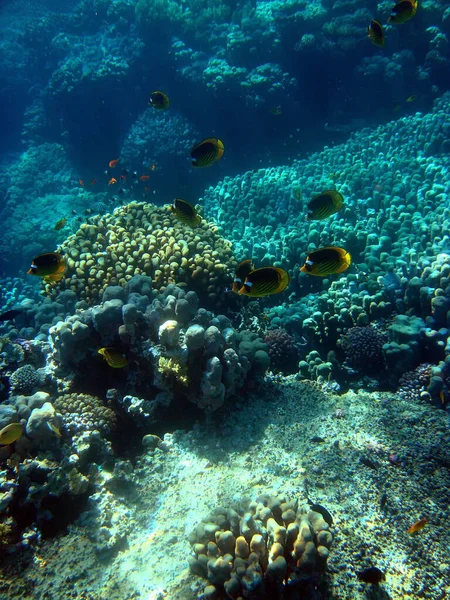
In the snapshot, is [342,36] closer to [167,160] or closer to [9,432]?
[167,160]

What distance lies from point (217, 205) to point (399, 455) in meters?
8.65

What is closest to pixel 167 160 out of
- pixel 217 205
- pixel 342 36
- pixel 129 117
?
pixel 129 117

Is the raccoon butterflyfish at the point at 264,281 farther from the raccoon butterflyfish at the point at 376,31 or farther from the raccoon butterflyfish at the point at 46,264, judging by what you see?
the raccoon butterflyfish at the point at 376,31

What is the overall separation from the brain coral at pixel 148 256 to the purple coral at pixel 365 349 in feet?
7.11

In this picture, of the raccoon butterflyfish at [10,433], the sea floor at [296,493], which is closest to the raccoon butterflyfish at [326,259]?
the sea floor at [296,493]

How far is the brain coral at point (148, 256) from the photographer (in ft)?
18.4

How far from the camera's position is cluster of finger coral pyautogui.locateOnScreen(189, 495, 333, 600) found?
95.4 inches

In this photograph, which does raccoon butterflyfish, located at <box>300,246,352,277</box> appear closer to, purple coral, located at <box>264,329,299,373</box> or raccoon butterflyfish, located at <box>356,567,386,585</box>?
purple coral, located at <box>264,329,299,373</box>

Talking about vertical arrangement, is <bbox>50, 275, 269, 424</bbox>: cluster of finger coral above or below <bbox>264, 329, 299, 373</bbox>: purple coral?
above

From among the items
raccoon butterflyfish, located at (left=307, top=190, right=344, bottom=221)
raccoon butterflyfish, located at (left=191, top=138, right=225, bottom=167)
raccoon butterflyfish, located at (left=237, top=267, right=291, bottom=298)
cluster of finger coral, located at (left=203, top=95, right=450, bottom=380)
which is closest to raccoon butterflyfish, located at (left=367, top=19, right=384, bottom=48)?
cluster of finger coral, located at (left=203, top=95, right=450, bottom=380)

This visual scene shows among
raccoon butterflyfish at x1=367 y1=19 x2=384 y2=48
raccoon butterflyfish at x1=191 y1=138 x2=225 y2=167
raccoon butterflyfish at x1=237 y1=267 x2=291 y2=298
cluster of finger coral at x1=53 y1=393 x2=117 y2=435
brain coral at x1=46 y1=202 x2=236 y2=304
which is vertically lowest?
cluster of finger coral at x1=53 y1=393 x2=117 y2=435

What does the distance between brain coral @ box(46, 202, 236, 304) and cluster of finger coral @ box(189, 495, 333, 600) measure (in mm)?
3376

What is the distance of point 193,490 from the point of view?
3.58 m

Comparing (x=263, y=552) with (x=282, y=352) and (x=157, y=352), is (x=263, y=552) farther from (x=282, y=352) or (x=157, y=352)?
(x=282, y=352)
